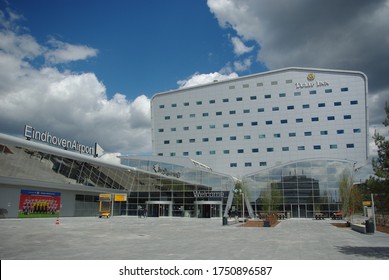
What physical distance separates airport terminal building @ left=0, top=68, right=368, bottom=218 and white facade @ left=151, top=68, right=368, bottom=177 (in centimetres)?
21

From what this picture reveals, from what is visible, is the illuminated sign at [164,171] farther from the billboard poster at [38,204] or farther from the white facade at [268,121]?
the billboard poster at [38,204]

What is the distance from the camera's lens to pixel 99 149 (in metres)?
56.9

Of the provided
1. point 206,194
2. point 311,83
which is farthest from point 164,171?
point 311,83

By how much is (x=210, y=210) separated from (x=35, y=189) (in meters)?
26.4

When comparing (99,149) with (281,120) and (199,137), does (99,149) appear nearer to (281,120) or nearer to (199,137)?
(199,137)

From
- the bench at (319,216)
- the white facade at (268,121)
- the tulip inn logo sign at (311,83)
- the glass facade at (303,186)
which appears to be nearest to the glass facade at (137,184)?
the glass facade at (303,186)

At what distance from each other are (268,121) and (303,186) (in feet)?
72.0

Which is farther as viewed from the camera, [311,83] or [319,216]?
[311,83]

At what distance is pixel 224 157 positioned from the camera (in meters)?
71.8

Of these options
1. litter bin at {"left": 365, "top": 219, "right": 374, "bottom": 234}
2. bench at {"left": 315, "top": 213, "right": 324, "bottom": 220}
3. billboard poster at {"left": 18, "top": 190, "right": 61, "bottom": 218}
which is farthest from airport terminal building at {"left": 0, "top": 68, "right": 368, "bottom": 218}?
litter bin at {"left": 365, "top": 219, "right": 374, "bottom": 234}

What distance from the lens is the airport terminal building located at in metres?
42.7

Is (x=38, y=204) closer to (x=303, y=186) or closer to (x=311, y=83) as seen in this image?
(x=303, y=186)

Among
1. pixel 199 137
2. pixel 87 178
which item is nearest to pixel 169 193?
pixel 87 178

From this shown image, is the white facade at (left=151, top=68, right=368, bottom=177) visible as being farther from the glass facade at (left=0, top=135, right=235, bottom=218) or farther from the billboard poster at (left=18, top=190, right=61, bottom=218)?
the billboard poster at (left=18, top=190, right=61, bottom=218)
